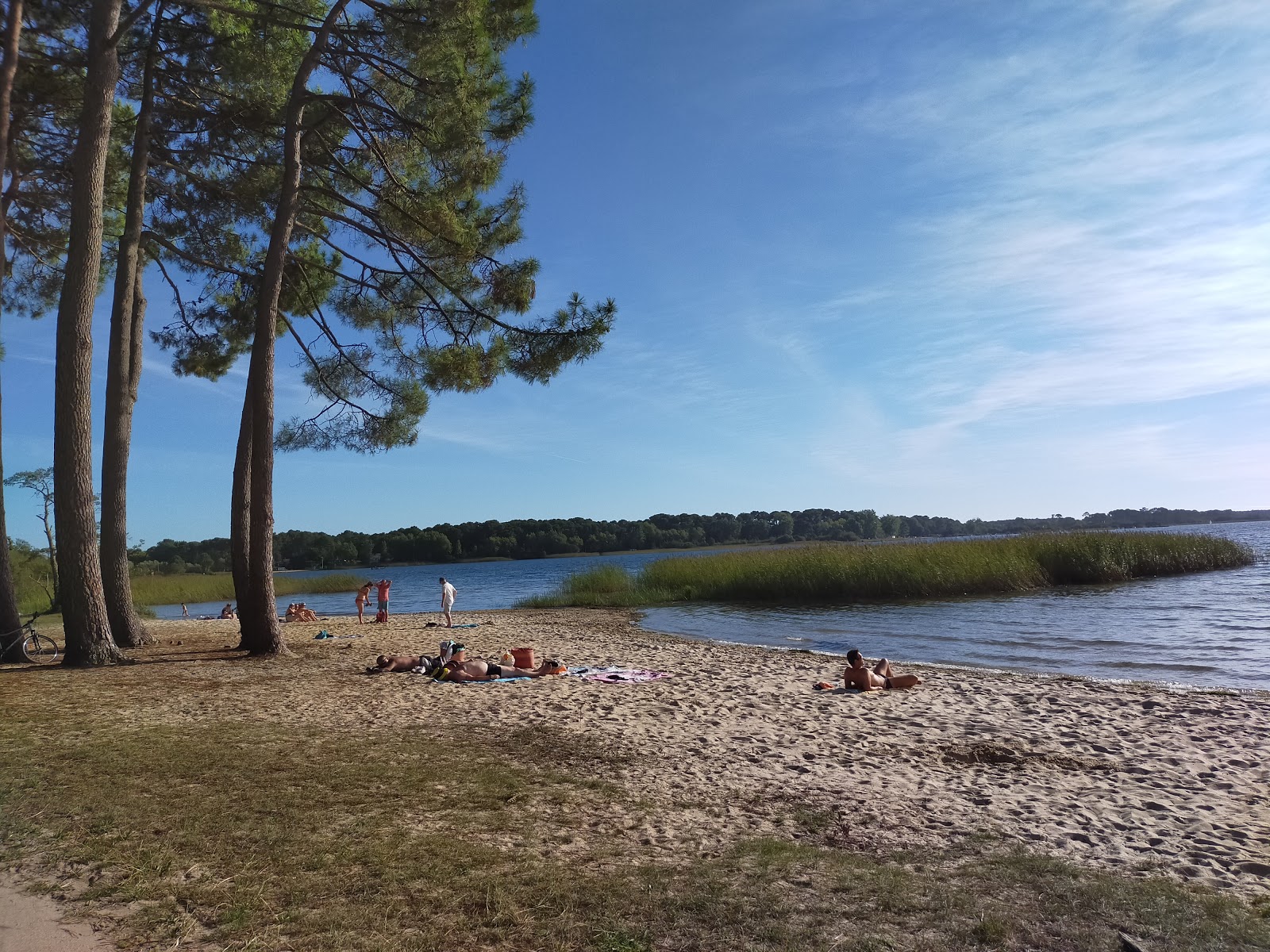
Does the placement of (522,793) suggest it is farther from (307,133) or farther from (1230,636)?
(1230,636)

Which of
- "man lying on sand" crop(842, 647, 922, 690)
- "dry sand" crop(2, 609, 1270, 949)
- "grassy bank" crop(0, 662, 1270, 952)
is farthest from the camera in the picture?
"man lying on sand" crop(842, 647, 922, 690)

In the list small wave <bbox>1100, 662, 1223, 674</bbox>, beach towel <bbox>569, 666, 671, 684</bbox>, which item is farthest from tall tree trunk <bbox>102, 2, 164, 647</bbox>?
small wave <bbox>1100, 662, 1223, 674</bbox>

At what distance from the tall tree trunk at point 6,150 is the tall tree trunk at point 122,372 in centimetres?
118

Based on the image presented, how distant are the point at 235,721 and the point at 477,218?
883 centimetres

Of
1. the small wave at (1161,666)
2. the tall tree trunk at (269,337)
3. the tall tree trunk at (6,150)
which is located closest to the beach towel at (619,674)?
the tall tree trunk at (269,337)

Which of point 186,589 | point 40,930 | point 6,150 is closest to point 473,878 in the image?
point 40,930

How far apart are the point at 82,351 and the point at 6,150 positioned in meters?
2.87

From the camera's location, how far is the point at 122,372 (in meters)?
12.3

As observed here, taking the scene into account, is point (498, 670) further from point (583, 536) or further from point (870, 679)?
point (583, 536)

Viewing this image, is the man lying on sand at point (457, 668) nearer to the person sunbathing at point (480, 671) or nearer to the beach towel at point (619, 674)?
the person sunbathing at point (480, 671)

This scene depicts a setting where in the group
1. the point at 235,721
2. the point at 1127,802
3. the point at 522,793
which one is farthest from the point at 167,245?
A: the point at 1127,802

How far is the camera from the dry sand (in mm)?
4664

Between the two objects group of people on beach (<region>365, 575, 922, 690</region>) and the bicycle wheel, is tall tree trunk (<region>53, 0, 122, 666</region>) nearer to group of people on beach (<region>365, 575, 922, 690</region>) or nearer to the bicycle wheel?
the bicycle wheel

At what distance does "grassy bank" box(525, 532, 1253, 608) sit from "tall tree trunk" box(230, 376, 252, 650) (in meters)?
14.6
